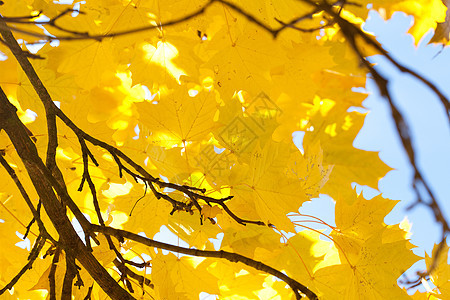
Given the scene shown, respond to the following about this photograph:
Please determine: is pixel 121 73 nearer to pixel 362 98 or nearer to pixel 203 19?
pixel 203 19

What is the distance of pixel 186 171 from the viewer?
3.92 feet

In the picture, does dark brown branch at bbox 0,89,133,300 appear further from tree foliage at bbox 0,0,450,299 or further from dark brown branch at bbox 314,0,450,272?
dark brown branch at bbox 314,0,450,272

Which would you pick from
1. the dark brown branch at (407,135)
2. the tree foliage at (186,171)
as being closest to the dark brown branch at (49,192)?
the tree foliage at (186,171)

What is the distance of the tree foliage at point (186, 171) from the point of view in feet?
3.39

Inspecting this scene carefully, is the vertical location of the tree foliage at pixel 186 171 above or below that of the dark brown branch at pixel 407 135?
above

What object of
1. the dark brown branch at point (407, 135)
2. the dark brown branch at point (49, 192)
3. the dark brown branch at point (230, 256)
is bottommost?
the dark brown branch at point (407, 135)

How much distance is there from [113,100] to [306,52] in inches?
34.4

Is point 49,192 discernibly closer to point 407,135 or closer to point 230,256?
point 230,256

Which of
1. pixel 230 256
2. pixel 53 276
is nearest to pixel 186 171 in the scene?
pixel 230 256

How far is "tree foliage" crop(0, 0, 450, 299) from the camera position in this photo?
103 cm

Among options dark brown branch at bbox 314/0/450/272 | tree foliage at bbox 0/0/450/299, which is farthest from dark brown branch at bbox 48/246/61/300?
dark brown branch at bbox 314/0/450/272

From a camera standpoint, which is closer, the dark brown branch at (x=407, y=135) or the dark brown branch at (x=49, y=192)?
the dark brown branch at (x=407, y=135)

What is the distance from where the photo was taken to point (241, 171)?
1.08m

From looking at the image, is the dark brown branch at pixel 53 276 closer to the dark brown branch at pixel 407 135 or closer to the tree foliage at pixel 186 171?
the tree foliage at pixel 186 171
